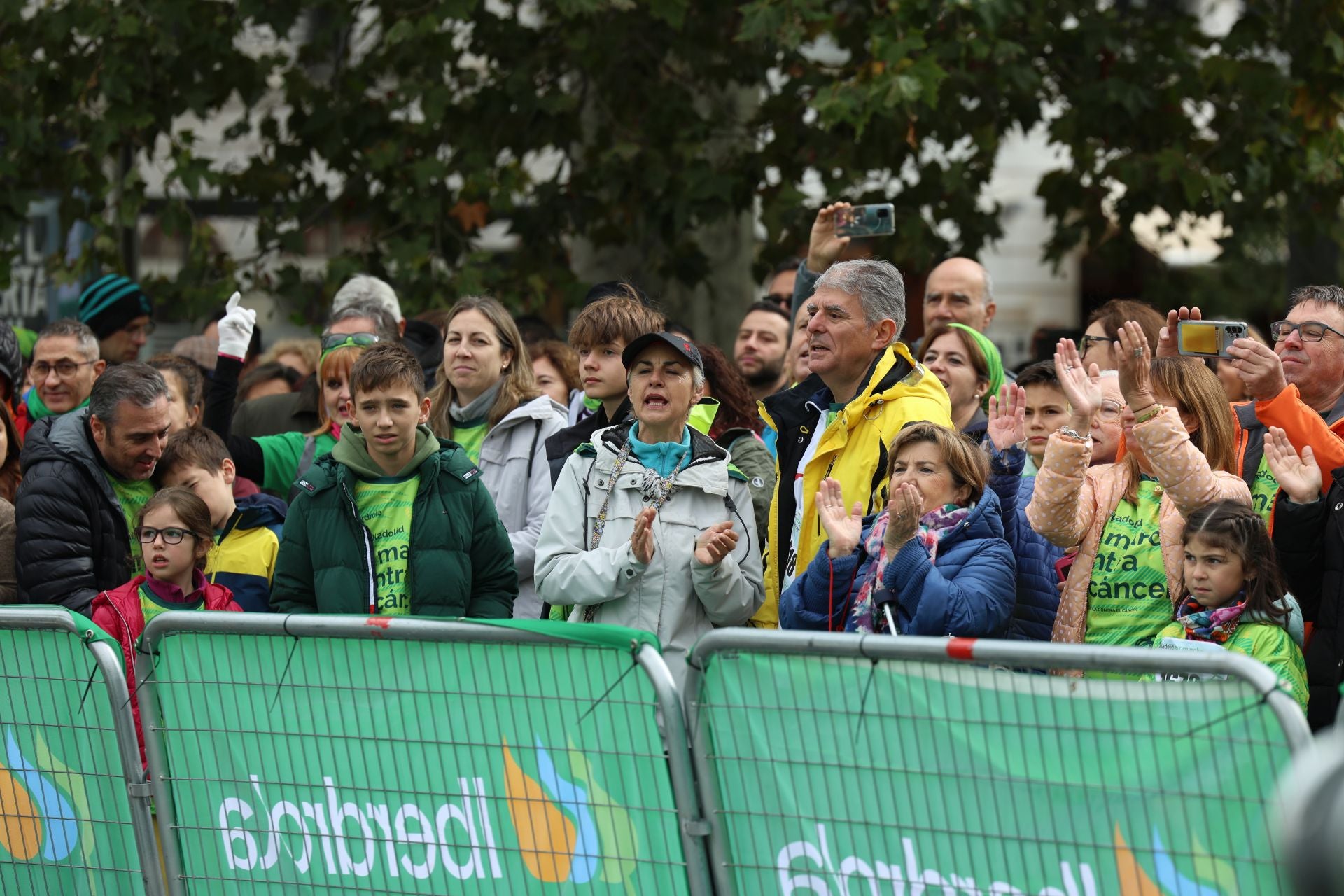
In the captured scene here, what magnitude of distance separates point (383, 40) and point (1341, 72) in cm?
568

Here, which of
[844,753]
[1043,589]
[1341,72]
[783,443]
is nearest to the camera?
[844,753]

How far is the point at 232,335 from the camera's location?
6.29 meters

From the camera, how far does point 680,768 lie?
381cm

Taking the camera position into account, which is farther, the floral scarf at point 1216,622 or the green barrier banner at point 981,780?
the floral scarf at point 1216,622

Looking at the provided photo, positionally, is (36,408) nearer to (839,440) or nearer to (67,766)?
(67,766)

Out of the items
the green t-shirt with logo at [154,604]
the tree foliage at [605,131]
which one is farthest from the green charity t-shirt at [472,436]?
the tree foliage at [605,131]

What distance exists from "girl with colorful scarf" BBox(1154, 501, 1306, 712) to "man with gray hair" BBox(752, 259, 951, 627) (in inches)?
32.5

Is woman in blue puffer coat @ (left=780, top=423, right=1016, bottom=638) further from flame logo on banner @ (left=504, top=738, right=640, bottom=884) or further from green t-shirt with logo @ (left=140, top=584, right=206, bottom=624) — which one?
green t-shirt with logo @ (left=140, top=584, right=206, bottom=624)

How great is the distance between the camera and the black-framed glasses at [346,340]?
6.50 m

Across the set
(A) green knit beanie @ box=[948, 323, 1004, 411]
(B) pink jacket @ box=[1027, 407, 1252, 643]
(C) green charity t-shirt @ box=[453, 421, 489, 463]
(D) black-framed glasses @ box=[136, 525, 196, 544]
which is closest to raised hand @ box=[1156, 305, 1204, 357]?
(B) pink jacket @ box=[1027, 407, 1252, 643]

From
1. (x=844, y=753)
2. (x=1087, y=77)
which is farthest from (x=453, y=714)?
(x=1087, y=77)

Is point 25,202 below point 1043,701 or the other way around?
the other way around

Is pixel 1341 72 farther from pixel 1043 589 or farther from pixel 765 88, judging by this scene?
pixel 1043 589

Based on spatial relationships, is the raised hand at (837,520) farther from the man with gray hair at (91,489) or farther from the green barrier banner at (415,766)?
the man with gray hair at (91,489)
